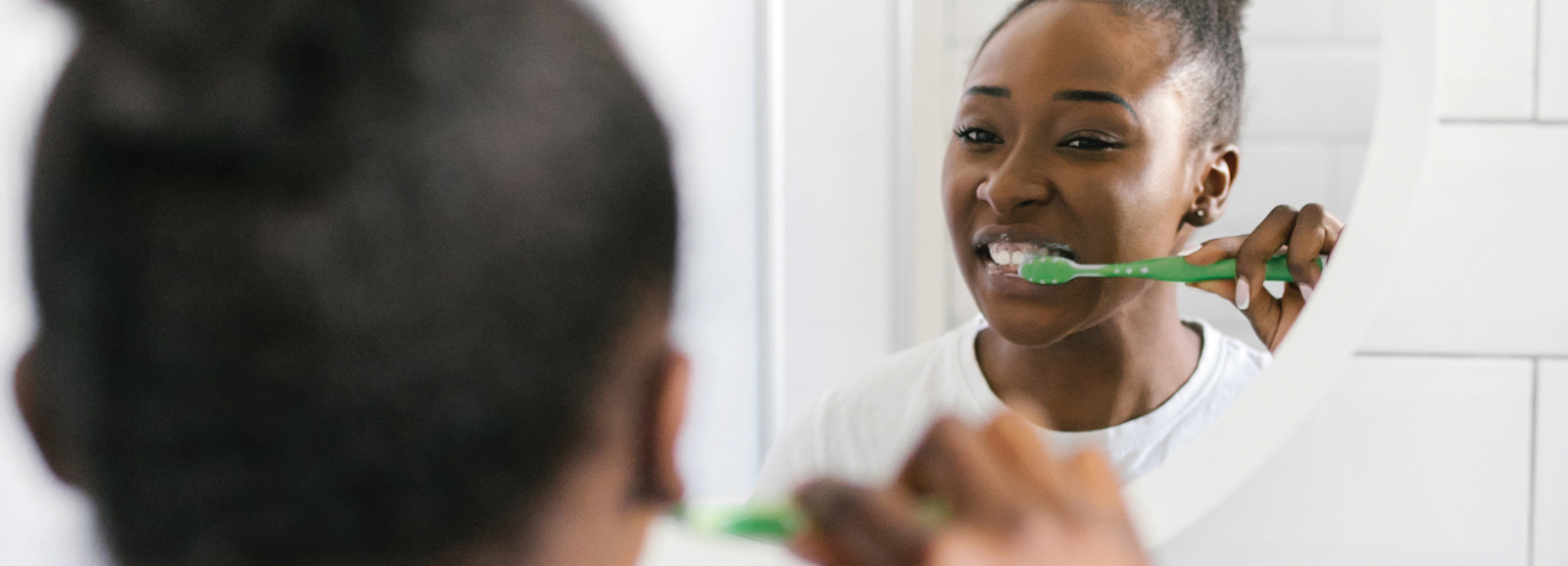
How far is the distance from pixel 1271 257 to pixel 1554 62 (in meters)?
0.23

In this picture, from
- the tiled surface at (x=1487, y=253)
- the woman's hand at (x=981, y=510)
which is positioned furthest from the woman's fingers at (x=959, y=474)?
the tiled surface at (x=1487, y=253)

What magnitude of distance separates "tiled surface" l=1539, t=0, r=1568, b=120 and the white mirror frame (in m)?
0.11

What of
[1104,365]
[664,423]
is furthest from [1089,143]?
[664,423]

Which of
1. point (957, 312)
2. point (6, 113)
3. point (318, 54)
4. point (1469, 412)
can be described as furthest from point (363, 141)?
point (1469, 412)

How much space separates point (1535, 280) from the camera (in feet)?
1.89

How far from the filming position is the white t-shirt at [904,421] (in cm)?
45

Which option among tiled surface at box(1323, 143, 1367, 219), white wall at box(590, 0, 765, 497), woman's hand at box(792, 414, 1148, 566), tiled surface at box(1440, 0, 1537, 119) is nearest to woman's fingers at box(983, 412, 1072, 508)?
woman's hand at box(792, 414, 1148, 566)

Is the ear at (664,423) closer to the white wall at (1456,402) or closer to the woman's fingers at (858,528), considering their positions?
the woman's fingers at (858,528)

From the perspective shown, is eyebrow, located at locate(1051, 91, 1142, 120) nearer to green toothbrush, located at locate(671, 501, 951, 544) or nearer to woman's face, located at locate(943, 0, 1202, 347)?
woman's face, located at locate(943, 0, 1202, 347)

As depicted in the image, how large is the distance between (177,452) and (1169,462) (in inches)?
17.1

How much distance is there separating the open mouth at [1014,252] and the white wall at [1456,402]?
0.22m

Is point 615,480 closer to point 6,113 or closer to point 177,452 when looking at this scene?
point 177,452

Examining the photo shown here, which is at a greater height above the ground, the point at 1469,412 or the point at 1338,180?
the point at 1338,180

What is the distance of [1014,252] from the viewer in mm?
452
